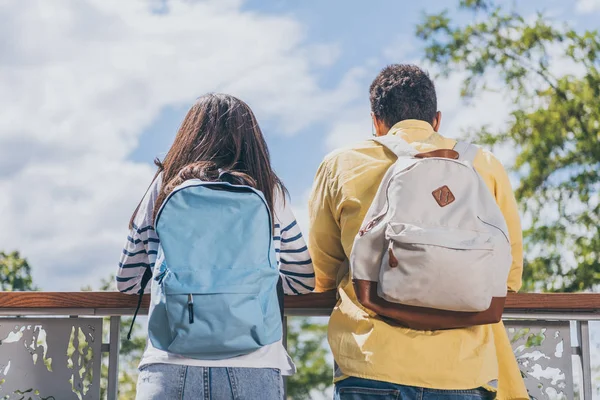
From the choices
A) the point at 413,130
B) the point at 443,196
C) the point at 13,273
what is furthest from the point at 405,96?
the point at 13,273

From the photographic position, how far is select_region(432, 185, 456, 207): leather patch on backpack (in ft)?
6.20

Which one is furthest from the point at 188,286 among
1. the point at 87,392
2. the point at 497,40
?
the point at 497,40

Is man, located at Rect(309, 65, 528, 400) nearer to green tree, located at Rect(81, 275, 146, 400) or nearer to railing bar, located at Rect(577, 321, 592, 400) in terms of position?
railing bar, located at Rect(577, 321, 592, 400)

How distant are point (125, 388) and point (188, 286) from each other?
13928 mm

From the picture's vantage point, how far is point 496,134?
11.8m

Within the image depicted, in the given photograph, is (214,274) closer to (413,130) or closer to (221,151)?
(221,151)

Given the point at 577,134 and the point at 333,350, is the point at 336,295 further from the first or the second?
the point at 577,134

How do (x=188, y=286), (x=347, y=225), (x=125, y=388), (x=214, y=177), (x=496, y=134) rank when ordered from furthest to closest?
(x=125, y=388) → (x=496, y=134) → (x=347, y=225) → (x=214, y=177) → (x=188, y=286)

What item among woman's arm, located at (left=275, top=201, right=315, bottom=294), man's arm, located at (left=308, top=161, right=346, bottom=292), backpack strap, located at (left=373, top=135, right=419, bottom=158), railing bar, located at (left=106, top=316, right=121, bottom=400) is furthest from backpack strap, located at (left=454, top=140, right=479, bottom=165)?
railing bar, located at (left=106, top=316, right=121, bottom=400)

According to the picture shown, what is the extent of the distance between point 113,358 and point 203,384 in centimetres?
77

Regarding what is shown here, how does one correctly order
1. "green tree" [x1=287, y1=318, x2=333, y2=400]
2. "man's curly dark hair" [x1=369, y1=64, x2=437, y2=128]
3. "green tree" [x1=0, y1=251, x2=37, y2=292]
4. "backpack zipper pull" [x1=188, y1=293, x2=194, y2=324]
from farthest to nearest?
"green tree" [x1=287, y1=318, x2=333, y2=400]
"green tree" [x1=0, y1=251, x2=37, y2=292]
"man's curly dark hair" [x1=369, y1=64, x2=437, y2=128]
"backpack zipper pull" [x1=188, y1=293, x2=194, y2=324]

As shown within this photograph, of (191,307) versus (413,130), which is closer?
(191,307)

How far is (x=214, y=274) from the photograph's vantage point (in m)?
1.75

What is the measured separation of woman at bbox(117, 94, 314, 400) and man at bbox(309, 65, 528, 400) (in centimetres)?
14
